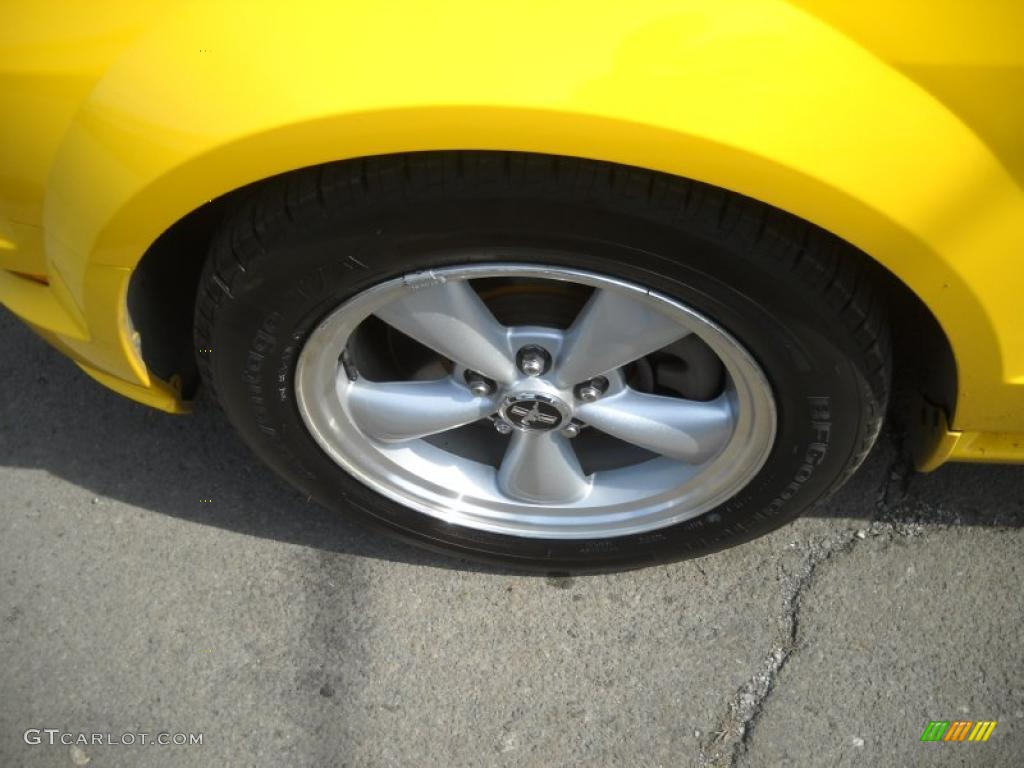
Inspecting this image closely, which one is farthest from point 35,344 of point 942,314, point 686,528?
point 942,314

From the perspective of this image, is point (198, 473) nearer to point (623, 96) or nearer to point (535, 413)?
point (535, 413)

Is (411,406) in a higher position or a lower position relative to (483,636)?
higher

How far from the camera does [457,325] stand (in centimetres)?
157

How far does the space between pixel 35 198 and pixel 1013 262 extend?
141cm

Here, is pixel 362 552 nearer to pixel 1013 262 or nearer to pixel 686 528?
pixel 686 528

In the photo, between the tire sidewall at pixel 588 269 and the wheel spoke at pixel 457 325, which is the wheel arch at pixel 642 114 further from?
the wheel spoke at pixel 457 325

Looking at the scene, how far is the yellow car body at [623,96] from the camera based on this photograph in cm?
113

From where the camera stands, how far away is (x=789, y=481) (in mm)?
1642

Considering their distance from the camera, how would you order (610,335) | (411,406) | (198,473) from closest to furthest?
(610,335) < (411,406) < (198,473)

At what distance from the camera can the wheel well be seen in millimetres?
1446
